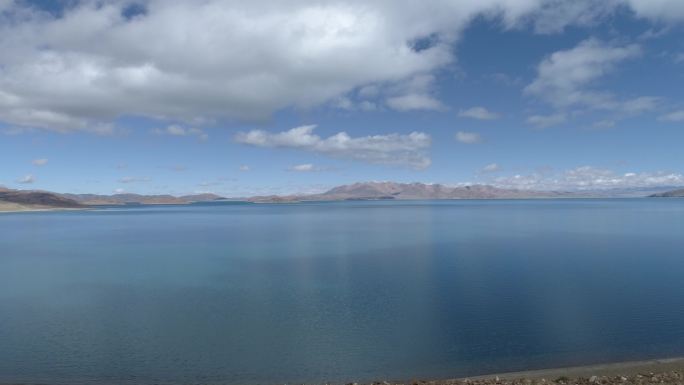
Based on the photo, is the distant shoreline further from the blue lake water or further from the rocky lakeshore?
the blue lake water

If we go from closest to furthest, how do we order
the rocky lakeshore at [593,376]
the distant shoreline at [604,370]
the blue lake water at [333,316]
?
1. the rocky lakeshore at [593,376]
2. the distant shoreline at [604,370]
3. the blue lake water at [333,316]

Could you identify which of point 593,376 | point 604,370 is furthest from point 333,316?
point 593,376

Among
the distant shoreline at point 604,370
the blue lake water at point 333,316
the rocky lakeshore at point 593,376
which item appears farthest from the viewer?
the blue lake water at point 333,316

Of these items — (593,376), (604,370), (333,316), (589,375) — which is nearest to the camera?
(593,376)

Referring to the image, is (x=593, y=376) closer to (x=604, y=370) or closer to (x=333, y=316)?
(x=604, y=370)

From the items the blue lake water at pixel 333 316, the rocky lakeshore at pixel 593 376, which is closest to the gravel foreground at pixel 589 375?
the rocky lakeshore at pixel 593 376

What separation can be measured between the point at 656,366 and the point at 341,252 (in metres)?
34.5

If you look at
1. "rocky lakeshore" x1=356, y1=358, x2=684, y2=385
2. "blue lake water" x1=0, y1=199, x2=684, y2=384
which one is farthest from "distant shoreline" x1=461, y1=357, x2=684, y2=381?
"blue lake water" x1=0, y1=199, x2=684, y2=384

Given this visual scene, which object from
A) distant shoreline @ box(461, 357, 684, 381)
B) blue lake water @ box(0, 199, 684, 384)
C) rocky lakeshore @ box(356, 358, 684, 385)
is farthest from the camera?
blue lake water @ box(0, 199, 684, 384)

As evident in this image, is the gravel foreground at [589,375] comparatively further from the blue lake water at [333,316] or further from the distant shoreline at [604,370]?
the blue lake water at [333,316]

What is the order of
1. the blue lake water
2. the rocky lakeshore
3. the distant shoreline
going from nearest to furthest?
the rocky lakeshore, the distant shoreline, the blue lake water

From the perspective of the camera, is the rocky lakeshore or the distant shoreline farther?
the distant shoreline

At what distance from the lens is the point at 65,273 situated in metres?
38.3

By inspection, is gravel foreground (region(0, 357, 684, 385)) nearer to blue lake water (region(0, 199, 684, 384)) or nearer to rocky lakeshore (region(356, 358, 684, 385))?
rocky lakeshore (region(356, 358, 684, 385))
